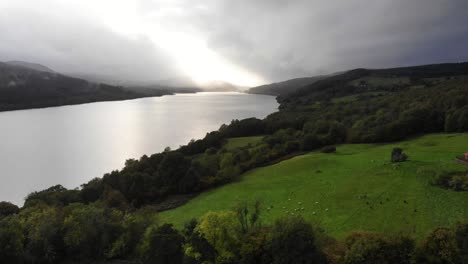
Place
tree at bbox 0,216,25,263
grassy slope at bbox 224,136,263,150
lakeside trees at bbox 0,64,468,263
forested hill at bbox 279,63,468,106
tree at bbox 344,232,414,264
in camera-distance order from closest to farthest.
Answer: tree at bbox 344,232,414,264 → lakeside trees at bbox 0,64,468,263 → tree at bbox 0,216,25,263 → grassy slope at bbox 224,136,263,150 → forested hill at bbox 279,63,468,106

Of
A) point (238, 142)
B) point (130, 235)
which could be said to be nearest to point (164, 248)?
point (130, 235)

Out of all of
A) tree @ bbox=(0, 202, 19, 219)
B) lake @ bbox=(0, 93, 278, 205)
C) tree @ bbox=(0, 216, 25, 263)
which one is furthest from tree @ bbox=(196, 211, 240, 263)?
lake @ bbox=(0, 93, 278, 205)

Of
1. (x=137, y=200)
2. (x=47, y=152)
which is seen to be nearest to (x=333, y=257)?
(x=137, y=200)

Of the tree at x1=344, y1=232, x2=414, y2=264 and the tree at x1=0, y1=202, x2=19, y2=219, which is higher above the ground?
the tree at x1=344, y1=232, x2=414, y2=264

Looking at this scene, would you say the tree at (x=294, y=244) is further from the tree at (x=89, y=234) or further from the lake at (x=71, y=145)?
the lake at (x=71, y=145)

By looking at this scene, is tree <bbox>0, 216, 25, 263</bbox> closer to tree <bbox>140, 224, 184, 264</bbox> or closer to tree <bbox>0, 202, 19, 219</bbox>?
tree <bbox>140, 224, 184, 264</bbox>

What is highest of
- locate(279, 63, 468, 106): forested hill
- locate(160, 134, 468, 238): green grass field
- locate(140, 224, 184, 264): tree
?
Result: locate(279, 63, 468, 106): forested hill

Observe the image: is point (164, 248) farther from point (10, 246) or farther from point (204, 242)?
point (10, 246)
